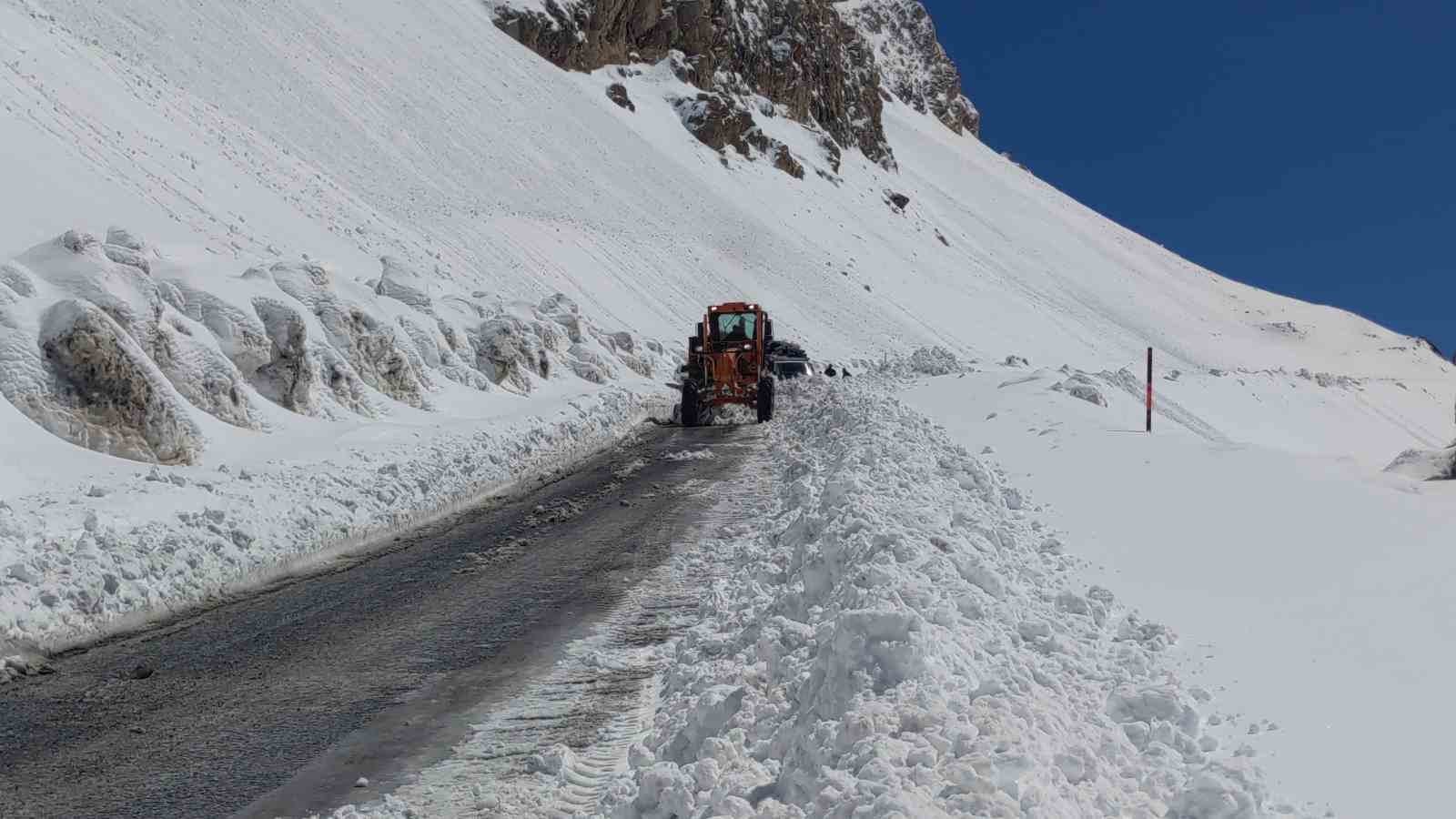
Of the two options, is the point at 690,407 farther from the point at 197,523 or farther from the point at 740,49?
the point at 740,49

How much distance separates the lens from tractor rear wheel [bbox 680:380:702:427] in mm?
20875

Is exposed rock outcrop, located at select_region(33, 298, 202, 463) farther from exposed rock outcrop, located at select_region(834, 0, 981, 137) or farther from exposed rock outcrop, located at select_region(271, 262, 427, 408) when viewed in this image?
exposed rock outcrop, located at select_region(834, 0, 981, 137)

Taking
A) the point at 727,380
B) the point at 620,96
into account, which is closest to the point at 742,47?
the point at 620,96

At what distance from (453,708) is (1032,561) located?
4.03 meters

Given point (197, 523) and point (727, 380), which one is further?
point (727, 380)

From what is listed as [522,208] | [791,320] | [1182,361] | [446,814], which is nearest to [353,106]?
[522,208]

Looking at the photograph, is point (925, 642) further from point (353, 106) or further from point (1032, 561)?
point (353, 106)

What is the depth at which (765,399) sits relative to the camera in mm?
20891

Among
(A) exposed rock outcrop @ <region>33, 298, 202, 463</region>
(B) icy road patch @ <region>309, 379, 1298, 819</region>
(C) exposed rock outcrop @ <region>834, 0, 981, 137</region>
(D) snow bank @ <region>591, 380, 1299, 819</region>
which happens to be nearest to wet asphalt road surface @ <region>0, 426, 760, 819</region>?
(B) icy road patch @ <region>309, 379, 1298, 819</region>

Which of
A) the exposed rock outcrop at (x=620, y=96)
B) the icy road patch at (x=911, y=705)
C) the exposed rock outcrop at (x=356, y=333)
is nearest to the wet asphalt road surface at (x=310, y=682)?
the icy road patch at (x=911, y=705)

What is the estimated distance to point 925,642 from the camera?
4.65 m

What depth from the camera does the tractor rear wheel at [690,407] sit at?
822 inches

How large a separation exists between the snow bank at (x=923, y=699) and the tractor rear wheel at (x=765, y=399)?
13167 millimetres

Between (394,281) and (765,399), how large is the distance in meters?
Answer: 7.78
